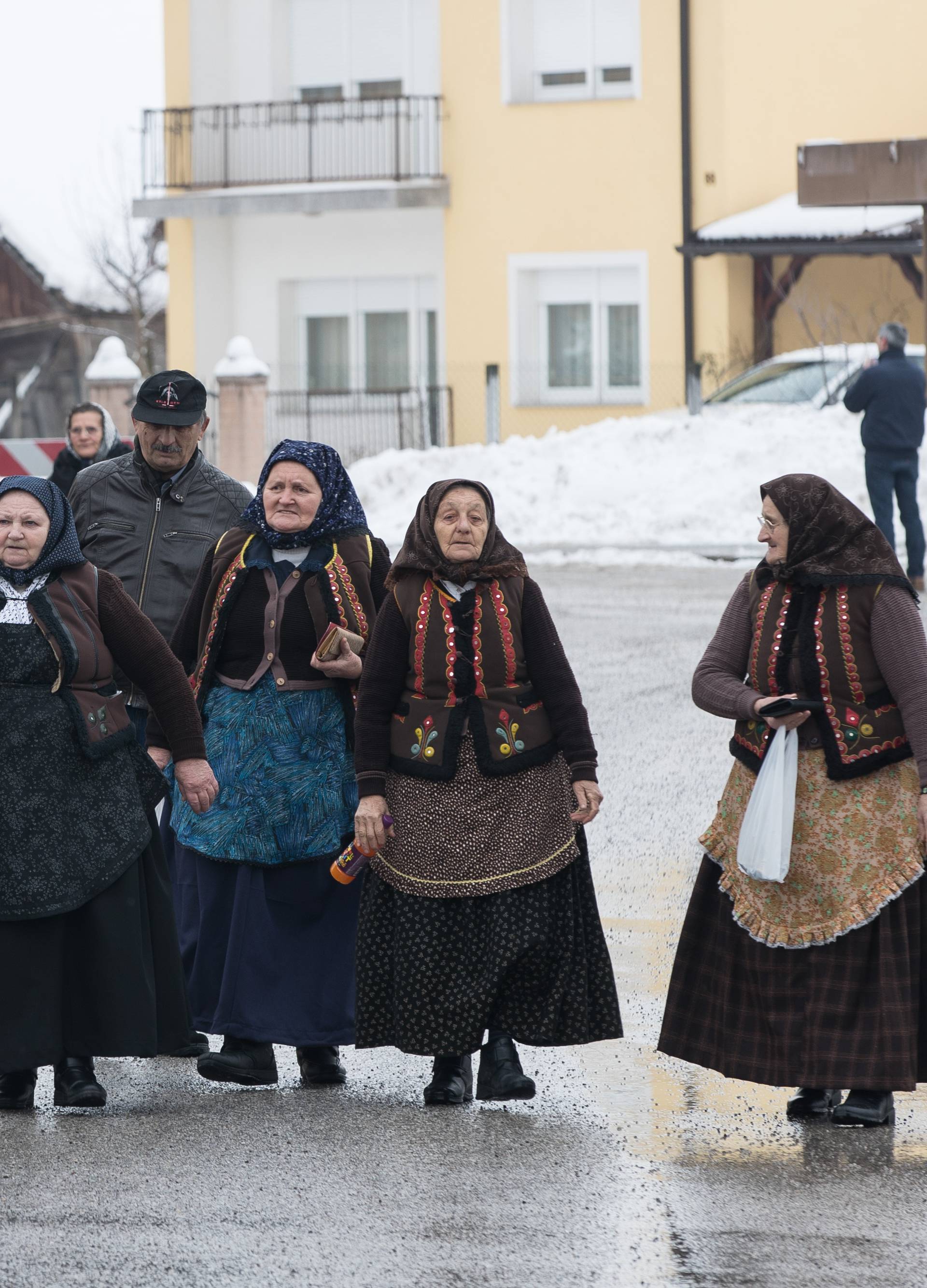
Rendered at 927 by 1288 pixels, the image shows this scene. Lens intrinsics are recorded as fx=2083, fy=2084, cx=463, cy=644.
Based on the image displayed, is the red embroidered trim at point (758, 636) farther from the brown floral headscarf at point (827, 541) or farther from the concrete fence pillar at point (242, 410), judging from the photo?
the concrete fence pillar at point (242, 410)

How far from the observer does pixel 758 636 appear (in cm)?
537

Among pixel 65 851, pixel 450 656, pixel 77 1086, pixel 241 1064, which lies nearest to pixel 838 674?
pixel 450 656

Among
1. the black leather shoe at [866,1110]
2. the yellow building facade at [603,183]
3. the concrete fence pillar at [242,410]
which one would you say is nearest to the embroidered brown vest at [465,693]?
the black leather shoe at [866,1110]

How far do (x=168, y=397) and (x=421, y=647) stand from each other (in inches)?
54.9

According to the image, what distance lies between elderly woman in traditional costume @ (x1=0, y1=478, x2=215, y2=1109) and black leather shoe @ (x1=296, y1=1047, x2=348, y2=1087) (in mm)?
402

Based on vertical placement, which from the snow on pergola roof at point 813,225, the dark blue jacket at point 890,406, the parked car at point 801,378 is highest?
the snow on pergola roof at point 813,225

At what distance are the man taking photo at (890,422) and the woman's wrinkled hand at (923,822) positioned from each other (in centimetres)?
1174

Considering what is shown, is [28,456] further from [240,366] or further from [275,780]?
[240,366]

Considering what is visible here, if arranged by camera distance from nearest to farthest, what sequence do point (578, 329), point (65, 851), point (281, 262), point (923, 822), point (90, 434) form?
1. point (923, 822)
2. point (65, 851)
3. point (90, 434)
4. point (578, 329)
5. point (281, 262)

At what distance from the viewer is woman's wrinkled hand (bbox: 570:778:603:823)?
17.8 feet

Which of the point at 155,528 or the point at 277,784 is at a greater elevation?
the point at 155,528

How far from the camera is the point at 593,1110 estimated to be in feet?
17.6

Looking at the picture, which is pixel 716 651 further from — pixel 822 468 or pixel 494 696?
pixel 822 468

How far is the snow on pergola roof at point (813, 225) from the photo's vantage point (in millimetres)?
26016
